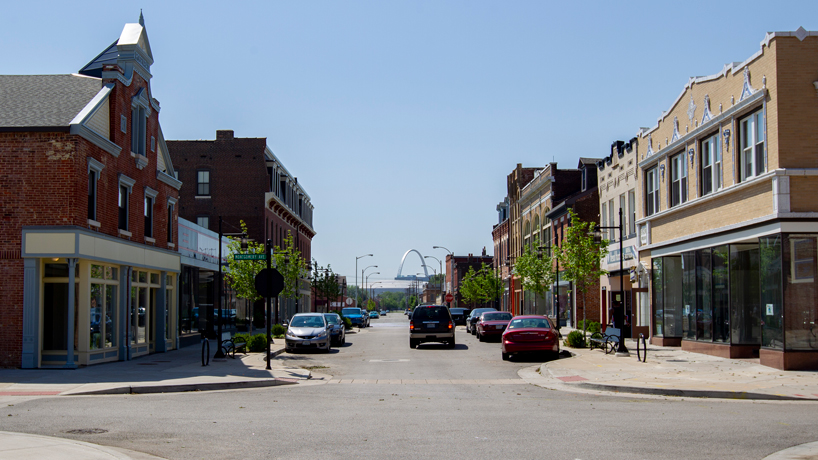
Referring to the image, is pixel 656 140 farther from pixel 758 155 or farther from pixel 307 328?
pixel 307 328

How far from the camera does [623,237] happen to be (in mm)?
37875

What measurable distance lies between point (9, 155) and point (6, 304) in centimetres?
402

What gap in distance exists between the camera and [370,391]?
16.3 metres

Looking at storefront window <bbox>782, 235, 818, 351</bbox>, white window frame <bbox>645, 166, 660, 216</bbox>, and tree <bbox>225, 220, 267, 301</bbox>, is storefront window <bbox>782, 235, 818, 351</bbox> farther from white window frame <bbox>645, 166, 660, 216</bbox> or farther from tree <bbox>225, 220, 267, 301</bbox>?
tree <bbox>225, 220, 267, 301</bbox>

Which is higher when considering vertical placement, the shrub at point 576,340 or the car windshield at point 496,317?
the car windshield at point 496,317

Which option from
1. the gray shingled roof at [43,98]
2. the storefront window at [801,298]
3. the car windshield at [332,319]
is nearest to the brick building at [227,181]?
the car windshield at [332,319]

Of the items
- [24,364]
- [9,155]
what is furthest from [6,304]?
[9,155]

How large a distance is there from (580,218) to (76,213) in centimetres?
3071

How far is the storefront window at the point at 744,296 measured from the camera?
22281 mm

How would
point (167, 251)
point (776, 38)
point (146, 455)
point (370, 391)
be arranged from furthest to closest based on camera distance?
point (167, 251), point (776, 38), point (370, 391), point (146, 455)

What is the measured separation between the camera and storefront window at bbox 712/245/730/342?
23.0m

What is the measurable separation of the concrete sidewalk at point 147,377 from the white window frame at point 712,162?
1394 cm

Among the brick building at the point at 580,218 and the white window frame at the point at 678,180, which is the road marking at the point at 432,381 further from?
the brick building at the point at 580,218

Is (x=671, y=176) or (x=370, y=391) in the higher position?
(x=671, y=176)
